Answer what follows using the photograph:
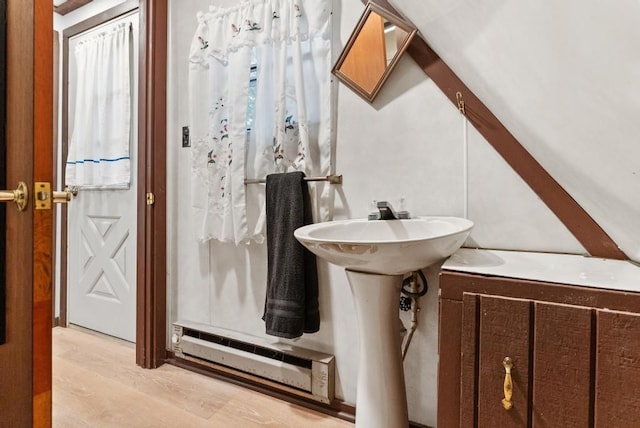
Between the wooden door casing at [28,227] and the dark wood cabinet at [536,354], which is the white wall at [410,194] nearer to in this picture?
the dark wood cabinet at [536,354]

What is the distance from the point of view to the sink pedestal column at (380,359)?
46.1 inches

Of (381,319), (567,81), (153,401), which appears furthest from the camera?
(153,401)

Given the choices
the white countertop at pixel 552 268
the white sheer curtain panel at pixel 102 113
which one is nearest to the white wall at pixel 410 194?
the white countertop at pixel 552 268

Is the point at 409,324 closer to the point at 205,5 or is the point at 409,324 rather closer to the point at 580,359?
the point at 580,359

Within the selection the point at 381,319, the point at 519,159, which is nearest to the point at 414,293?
the point at 381,319

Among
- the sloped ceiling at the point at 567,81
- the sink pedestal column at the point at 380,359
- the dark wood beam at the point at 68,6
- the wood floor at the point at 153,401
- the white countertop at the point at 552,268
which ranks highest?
the dark wood beam at the point at 68,6

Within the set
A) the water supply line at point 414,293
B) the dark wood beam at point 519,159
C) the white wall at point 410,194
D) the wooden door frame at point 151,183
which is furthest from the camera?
the wooden door frame at point 151,183

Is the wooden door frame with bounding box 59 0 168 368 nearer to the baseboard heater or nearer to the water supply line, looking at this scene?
the baseboard heater

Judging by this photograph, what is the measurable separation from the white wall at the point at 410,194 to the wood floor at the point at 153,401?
0.30 m

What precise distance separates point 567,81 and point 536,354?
608 millimetres

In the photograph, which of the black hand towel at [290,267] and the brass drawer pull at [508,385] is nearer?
the brass drawer pull at [508,385]

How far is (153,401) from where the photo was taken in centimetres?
162

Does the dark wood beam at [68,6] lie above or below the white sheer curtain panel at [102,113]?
above

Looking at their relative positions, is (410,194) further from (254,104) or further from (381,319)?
(254,104)
